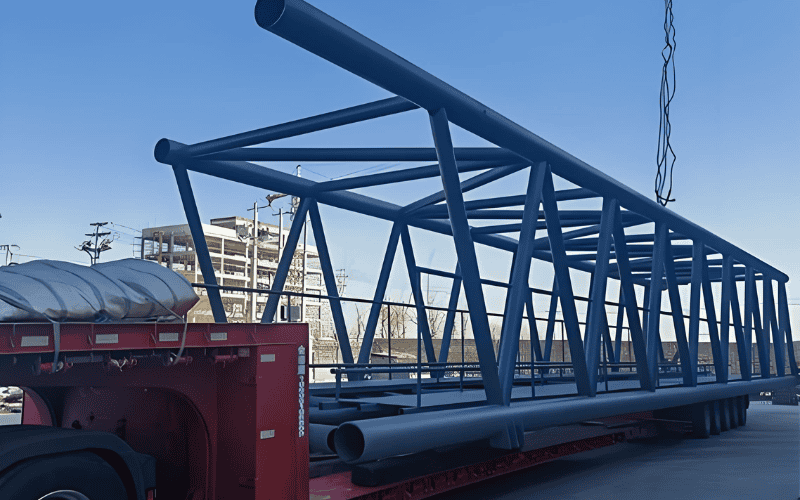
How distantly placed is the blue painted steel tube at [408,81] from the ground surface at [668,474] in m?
4.85

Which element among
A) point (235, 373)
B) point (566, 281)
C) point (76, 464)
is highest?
point (566, 281)

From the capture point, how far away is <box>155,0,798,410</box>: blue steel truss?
8219 millimetres

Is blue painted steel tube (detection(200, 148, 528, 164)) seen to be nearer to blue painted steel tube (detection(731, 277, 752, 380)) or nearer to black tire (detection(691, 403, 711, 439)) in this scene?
black tire (detection(691, 403, 711, 439))

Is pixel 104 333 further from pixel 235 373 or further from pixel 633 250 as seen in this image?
pixel 633 250

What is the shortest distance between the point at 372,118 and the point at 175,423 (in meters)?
5.03

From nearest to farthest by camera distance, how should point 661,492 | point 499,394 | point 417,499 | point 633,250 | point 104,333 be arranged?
point 104,333
point 417,499
point 499,394
point 661,492
point 633,250

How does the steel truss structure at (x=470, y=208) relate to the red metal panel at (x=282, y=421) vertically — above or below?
above

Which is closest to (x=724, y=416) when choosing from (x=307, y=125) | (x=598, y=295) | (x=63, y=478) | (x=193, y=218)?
(x=598, y=295)

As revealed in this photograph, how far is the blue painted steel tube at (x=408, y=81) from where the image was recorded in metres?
6.62

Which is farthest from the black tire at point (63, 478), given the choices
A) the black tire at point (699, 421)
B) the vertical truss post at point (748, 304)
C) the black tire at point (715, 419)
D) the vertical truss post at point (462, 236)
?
the vertical truss post at point (748, 304)

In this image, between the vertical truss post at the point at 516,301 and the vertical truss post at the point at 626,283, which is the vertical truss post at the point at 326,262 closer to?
the vertical truss post at the point at 516,301

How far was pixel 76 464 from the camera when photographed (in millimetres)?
5039

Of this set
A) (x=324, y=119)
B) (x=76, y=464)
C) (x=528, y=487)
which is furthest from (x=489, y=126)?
(x=76, y=464)

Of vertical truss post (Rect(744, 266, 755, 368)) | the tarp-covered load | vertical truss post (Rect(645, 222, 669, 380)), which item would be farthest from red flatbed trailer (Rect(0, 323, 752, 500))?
vertical truss post (Rect(744, 266, 755, 368))
